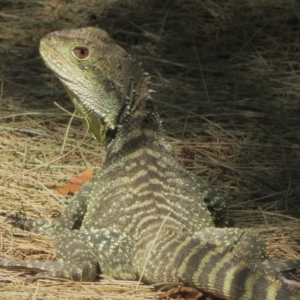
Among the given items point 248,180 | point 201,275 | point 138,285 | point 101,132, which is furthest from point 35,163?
point 201,275

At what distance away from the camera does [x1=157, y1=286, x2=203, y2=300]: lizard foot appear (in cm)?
576

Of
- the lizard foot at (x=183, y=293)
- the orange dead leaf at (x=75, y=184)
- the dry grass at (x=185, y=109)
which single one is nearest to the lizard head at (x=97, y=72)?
the orange dead leaf at (x=75, y=184)

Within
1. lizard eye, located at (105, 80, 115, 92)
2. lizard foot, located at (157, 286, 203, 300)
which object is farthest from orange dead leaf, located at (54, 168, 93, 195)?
lizard foot, located at (157, 286, 203, 300)

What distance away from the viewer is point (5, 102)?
9547 mm

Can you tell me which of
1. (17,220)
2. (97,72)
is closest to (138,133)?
(97,72)

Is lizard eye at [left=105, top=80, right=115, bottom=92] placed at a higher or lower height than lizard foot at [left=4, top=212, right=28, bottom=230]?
higher

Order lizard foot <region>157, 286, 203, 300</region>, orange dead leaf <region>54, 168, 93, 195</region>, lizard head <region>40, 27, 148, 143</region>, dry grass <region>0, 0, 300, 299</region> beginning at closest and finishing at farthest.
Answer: lizard foot <region>157, 286, 203, 300</region> → lizard head <region>40, 27, 148, 143</region> → dry grass <region>0, 0, 300, 299</region> → orange dead leaf <region>54, 168, 93, 195</region>

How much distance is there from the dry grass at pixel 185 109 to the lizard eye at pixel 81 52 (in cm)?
129

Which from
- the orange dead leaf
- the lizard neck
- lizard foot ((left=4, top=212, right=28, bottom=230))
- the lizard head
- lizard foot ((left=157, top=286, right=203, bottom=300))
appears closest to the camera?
lizard foot ((left=157, top=286, right=203, bottom=300))

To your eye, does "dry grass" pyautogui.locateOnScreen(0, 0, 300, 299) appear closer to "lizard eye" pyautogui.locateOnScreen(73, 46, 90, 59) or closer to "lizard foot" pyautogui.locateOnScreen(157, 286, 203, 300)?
"lizard foot" pyautogui.locateOnScreen(157, 286, 203, 300)

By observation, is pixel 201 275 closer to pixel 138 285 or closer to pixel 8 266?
pixel 138 285

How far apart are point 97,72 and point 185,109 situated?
8.97 ft

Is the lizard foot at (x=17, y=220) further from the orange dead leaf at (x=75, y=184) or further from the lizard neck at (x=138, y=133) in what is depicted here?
the lizard neck at (x=138, y=133)

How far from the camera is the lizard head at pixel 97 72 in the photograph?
6930 millimetres
